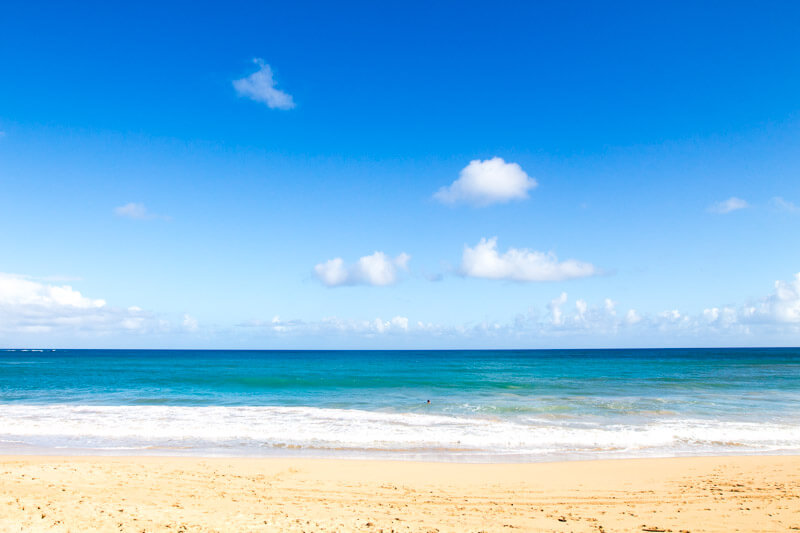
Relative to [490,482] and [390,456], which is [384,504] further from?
[390,456]

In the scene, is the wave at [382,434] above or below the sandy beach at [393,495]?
below

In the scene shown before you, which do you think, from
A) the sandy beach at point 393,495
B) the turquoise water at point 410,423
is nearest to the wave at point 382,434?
the turquoise water at point 410,423

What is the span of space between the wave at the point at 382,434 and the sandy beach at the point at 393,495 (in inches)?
92.0

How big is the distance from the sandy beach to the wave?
92.0 inches

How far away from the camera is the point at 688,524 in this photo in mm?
8977

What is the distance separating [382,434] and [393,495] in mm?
8700

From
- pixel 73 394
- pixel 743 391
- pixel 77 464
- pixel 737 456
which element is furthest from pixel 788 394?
pixel 73 394

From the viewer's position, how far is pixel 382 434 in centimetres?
1947

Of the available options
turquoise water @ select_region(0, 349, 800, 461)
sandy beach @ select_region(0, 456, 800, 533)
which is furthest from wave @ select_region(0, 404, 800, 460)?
sandy beach @ select_region(0, 456, 800, 533)

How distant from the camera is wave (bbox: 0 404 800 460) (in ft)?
55.7

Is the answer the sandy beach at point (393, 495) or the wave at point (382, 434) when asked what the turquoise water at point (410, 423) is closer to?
the wave at point (382, 434)

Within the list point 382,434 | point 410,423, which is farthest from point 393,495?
point 410,423

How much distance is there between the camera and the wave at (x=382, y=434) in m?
17.0

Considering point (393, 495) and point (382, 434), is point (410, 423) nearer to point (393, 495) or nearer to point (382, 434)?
point (382, 434)
